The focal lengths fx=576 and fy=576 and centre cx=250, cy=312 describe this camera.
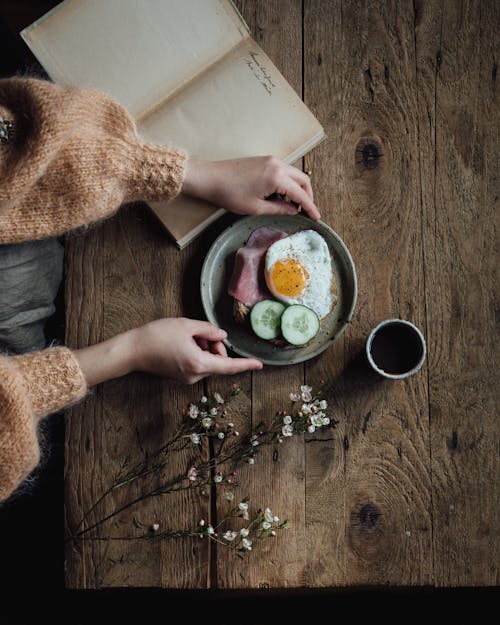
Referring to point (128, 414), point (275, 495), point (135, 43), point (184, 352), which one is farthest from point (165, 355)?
point (135, 43)

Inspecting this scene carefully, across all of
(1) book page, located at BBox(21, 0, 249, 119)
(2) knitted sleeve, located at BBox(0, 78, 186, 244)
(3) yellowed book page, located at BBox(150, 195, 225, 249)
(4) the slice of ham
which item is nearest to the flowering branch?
(4) the slice of ham

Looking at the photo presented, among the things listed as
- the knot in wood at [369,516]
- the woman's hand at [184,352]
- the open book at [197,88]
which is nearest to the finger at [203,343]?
the woman's hand at [184,352]

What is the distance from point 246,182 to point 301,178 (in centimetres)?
13

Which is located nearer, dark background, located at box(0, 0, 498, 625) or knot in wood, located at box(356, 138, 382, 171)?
knot in wood, located at box(356, 138, 382, 171)

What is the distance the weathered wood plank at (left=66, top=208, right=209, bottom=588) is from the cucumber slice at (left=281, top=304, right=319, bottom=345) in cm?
25

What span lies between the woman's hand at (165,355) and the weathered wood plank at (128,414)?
0.22ft

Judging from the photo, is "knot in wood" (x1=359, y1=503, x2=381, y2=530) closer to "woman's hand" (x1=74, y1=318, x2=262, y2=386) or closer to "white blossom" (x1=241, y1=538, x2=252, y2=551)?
"white blossom" (x1=241, y1=538, x2=252, y2=551)

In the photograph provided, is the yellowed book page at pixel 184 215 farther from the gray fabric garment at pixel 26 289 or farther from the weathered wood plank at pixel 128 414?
the gray fabric garment at pixel 26 289

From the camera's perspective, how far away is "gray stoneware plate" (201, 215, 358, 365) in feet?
4.44

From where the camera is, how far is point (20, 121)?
1210mm

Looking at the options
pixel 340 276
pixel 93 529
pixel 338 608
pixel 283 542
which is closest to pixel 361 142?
pixel 340 276

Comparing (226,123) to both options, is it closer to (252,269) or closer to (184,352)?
(252,269)

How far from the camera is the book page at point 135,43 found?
4.37 feet

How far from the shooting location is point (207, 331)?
132cm
